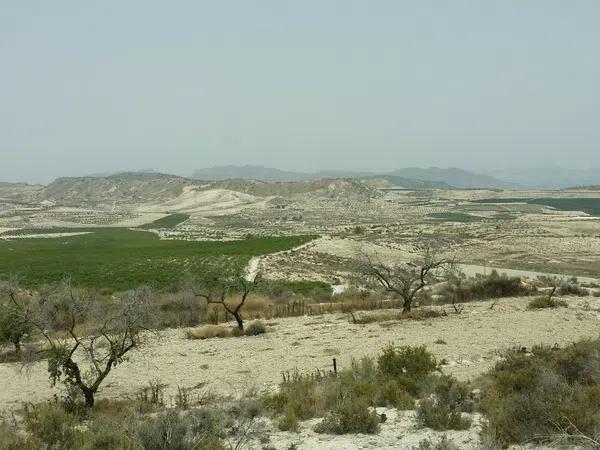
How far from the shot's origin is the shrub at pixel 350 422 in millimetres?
10430

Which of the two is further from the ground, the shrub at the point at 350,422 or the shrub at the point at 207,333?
the shrub at the point at 350,422

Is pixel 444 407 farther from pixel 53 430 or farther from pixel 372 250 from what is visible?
pixel 372 250

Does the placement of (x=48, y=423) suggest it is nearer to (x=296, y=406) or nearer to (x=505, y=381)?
(x=296, y=406)

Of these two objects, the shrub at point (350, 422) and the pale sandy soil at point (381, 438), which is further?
the shrub at point (350, 422)

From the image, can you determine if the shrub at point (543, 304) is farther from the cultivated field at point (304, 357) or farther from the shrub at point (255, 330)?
the shrub at point (255, 330)

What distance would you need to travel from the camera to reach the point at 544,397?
9719 mm

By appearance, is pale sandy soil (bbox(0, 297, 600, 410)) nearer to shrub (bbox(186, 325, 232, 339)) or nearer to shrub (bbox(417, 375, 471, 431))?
shrub (bbox(186, 325, 232, 339))

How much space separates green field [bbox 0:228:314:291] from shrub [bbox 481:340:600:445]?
113ft

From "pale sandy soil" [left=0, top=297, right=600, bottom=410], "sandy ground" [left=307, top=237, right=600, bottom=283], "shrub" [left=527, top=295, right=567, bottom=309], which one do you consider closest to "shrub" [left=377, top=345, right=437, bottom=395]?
"pale sandy soil" [left=0, top=297, right=600, bottom=410]

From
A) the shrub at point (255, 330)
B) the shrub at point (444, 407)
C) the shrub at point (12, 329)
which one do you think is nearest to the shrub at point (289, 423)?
the shrub at point (444, 407)

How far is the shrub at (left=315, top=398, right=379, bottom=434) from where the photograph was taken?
34.2 ft

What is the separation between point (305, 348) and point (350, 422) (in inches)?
458

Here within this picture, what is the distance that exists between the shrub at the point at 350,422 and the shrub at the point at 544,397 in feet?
7.46

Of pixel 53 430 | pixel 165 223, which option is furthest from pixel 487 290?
pixel 165 223
